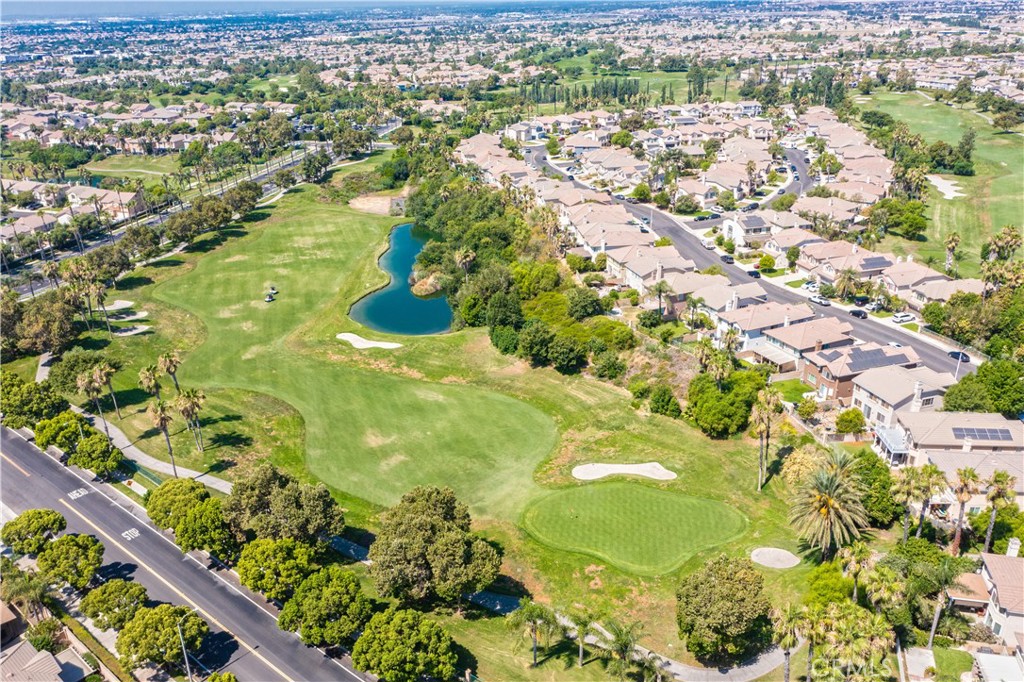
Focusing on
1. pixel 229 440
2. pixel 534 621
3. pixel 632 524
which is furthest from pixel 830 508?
pixel 229 440

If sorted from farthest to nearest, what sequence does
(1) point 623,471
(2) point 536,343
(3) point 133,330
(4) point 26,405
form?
(3) point 133,330 → (2) point 536,343 → (4) point 26,405 → (1) point 623,471

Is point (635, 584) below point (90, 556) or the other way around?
below

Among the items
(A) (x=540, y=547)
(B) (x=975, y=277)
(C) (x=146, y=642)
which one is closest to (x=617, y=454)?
(A) (x=540, y=547)

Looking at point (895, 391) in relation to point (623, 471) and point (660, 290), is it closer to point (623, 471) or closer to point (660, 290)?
point (623, 471)

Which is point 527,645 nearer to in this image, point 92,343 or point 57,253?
point 92,343

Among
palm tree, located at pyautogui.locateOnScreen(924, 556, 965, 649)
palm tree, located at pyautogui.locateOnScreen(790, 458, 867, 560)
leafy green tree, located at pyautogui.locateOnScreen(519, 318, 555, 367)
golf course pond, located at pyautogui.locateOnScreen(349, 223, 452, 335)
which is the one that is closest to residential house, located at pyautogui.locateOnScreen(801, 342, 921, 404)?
palm tree, located at pyautogui.locateOnScreen(790, 458, 867, 560)

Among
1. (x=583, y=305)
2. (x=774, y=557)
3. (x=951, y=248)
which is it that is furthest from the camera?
(x=951, y=248)

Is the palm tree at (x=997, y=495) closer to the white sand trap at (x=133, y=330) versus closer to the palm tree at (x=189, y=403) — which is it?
the palm tree at (x=189, y=403)

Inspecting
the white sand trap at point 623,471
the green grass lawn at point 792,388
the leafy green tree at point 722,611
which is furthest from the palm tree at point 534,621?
the green grass lawn at point 792,388
